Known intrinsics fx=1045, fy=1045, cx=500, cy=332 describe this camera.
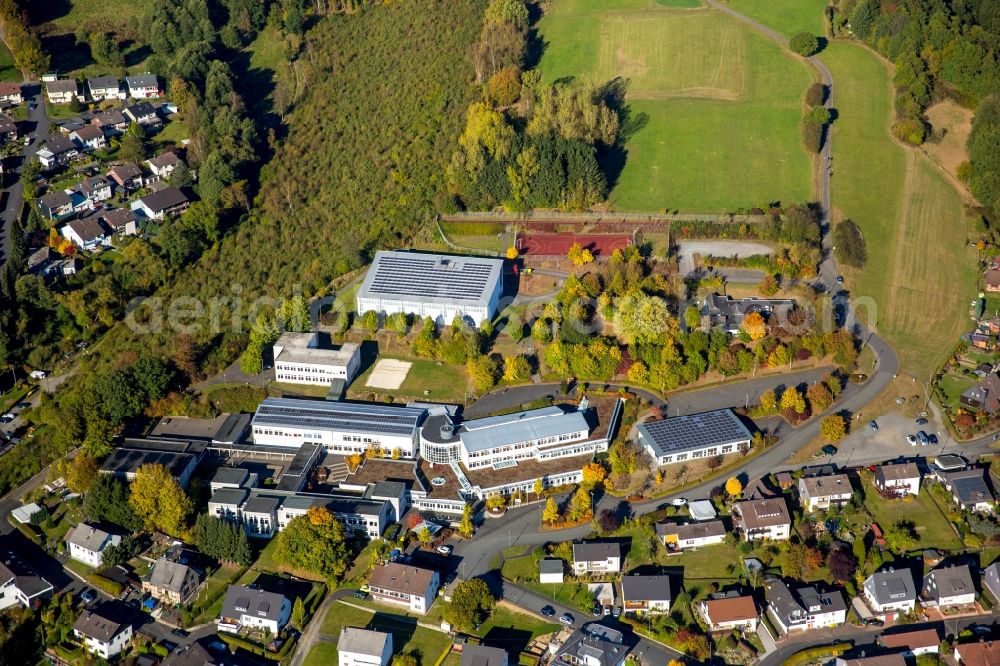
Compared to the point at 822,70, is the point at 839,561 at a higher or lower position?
lower

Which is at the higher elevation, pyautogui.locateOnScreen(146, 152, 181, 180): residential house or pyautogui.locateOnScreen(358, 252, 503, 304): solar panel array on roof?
pyautogui.locateOnScreen(146, 152, 181, 180): residential house

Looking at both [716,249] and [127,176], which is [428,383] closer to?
[716,249]

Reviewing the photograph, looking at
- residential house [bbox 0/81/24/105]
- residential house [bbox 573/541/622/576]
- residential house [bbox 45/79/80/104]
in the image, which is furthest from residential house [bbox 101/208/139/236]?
residential house [bbox 573/541/622/576]

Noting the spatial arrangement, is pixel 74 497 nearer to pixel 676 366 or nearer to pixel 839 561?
pixel 676 366

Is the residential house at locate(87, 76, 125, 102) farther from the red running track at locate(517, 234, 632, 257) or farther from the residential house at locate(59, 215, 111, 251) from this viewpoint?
the red running track at locate(517, 234, 632, 257)

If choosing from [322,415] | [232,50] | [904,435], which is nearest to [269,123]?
[232,50]

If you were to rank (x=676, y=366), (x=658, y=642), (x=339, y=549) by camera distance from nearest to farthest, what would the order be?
(x=658, y=642) → (x=339, y=549) → (x=676, y=366)

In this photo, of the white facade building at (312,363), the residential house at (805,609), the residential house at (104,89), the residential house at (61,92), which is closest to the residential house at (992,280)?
the residential house at (805,609)
